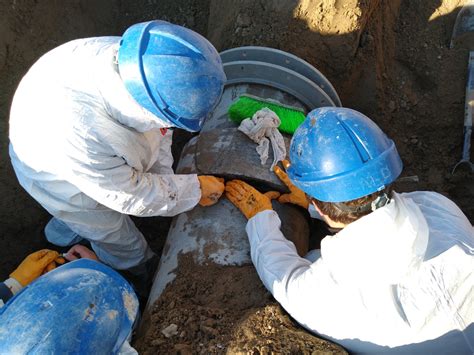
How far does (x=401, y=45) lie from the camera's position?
4676 millimetres

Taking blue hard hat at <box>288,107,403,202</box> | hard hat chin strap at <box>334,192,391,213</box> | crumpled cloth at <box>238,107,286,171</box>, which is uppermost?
blue hard hat at <box>288,107,403,202</box>

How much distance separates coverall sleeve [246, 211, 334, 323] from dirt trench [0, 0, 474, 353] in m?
1.53

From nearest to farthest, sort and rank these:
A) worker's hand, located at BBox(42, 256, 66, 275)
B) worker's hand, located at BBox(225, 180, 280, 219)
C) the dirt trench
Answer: worker's hand, located at BBox(225, 180, 280, 219) → worker's hand, located at BBox(42, 256, 66, 275) → the dirt trench

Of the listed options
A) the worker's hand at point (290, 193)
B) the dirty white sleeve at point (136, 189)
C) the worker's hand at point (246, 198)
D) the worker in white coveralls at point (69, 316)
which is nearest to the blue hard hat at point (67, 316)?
the worker in white coveralls at point (69, 316)

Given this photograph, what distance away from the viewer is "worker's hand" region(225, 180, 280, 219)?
2768 mm

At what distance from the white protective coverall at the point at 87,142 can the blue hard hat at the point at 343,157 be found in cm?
80

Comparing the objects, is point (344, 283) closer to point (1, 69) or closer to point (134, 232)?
point (134, 232)

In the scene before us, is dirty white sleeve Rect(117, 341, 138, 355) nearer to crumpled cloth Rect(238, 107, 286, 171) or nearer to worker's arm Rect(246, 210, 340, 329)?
worker's arm Rect(246, 210, 340, 329)

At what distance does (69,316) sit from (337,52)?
3.19 meters

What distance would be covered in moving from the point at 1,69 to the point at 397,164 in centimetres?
322

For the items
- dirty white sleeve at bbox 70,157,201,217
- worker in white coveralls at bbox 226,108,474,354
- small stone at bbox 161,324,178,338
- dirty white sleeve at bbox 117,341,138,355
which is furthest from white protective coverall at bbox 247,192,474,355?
dirty white sleeve at bbox 70,157,201,217

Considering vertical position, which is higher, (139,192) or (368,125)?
(368,125)

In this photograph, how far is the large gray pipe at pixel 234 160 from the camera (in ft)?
8.84

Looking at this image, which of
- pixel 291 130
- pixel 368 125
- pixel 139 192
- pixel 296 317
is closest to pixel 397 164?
pixel 368 125
